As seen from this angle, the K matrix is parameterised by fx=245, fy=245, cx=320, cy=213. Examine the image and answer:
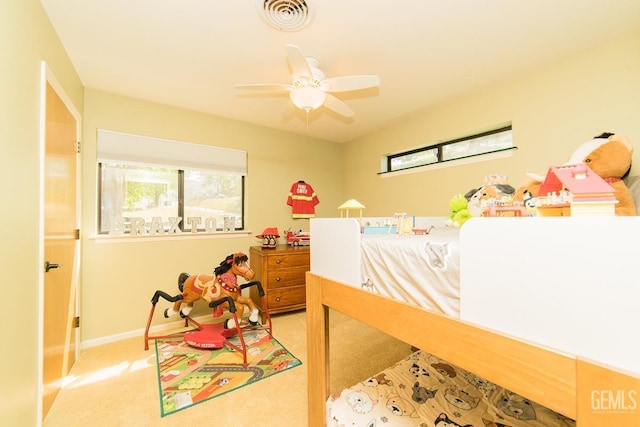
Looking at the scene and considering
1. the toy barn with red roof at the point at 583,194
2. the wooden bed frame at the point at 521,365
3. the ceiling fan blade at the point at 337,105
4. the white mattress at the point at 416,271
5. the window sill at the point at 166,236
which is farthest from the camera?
the window sill at the point at 166,236

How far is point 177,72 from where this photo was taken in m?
2.21

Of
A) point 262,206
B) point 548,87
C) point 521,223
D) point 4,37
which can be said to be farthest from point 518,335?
point 262,206

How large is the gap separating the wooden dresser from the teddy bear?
2.31 meters

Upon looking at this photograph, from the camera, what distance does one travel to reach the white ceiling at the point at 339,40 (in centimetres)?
154

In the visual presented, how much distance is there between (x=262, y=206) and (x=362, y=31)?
2420 mm

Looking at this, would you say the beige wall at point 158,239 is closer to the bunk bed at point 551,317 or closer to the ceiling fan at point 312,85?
the ceiling fan at point 312,85

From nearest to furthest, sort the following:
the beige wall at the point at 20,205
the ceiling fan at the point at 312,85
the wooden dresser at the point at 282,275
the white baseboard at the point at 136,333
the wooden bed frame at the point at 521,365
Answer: the wooden bed frame at the point at 521,365, the beige wall at the point at 20,205, the ceiling fan at the point at 312,85, the white baseboard at the point at 136,333, the wooden dresser at the point at 282,275

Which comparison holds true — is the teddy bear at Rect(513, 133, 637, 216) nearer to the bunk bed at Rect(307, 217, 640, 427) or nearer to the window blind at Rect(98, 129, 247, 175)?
the bunk bed at Rect(307, 217, 640, 427)

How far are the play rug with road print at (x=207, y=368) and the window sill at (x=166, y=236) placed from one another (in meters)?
1.08

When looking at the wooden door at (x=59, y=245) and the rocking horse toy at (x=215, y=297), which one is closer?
the wooden door at (x=59, y=245)

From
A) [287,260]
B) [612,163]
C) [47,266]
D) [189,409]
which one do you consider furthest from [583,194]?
[287,260]

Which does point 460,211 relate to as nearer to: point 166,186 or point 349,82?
point 349,82

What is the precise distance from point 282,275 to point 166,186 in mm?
1738

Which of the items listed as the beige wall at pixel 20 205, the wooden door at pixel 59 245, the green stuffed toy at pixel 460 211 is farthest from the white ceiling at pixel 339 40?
the green stuffed toy at pixel 460 211
